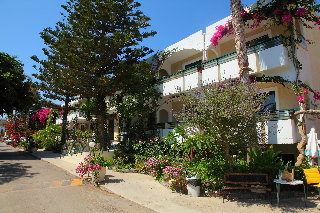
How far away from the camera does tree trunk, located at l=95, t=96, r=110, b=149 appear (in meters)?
15.3

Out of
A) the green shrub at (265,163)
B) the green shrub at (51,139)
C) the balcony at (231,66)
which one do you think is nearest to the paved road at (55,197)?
the green shrub at (265,163)

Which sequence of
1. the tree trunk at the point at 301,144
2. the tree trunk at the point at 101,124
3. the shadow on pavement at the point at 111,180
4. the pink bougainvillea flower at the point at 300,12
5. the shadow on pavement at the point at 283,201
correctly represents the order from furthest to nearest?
the tree trunk at the point at 101,124 → the pink bougainvillea flower at the point at 300,12 → the shadow on pavement at the point at 111,180 → the tree trunk at the point at 301,144 → the shadow on pavement at the point at 283,201

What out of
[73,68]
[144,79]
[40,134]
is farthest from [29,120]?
[144,79]

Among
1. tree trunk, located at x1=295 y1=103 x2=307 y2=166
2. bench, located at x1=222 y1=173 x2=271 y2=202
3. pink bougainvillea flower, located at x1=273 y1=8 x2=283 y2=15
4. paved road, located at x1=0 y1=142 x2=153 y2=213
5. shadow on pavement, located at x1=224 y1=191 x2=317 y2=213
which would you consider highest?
pink bougainvillea flower, located at x1=273 y1=8 x2=283 y2=15

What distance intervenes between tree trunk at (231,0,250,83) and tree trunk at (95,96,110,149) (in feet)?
30.5

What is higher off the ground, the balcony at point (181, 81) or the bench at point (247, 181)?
the balcony at point (181, 81)

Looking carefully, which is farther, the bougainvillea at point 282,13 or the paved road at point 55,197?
the bougainvillea at point 282,13

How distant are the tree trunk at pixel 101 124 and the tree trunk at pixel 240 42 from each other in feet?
30.5

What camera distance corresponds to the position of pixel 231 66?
12.1 meters

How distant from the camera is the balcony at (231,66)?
1048cm

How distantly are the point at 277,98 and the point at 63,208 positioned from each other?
10160 millimetres

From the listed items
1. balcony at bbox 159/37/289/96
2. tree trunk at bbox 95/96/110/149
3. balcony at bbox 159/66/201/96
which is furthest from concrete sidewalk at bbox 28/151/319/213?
balcony at bbox 159/66/201/96

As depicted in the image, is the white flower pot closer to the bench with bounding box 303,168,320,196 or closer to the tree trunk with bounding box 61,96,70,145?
the bench with bounding box 303,168,320,196

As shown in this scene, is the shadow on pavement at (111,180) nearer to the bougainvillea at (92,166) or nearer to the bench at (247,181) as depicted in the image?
the bougainvillea at (92,166)
